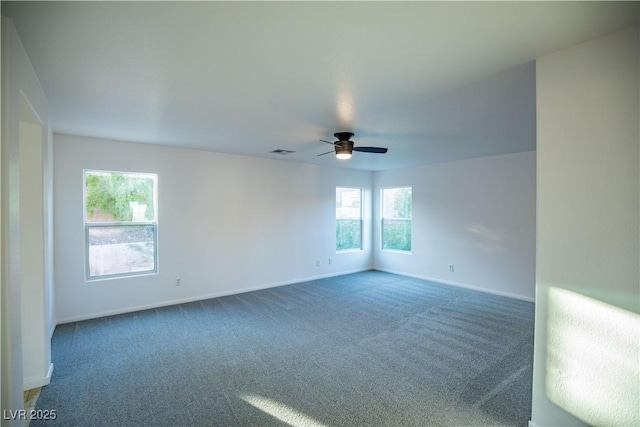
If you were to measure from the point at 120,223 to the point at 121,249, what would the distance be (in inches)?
15.1

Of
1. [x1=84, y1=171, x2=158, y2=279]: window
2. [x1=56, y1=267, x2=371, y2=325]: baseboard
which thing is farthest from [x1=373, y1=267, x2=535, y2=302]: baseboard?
[x1=84, y1=171, x2=158, y2=279]: window

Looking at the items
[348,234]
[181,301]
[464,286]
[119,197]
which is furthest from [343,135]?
[464,286]

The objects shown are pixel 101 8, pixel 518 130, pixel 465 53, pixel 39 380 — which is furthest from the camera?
pixel 518 130

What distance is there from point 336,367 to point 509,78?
2800 mm

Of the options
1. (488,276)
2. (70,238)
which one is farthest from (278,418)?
(488,276)

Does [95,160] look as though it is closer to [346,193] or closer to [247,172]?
[247,172]

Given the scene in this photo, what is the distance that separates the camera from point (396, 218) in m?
7.23

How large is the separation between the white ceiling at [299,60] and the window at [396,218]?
3502 millimetres

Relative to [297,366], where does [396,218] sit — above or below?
above

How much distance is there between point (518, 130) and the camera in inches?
146

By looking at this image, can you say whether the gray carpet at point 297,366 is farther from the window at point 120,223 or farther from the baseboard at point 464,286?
the window at point 120,223

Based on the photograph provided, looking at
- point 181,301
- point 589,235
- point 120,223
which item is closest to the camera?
point 589,235

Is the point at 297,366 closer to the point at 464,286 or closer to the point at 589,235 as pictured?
the point at 589,235

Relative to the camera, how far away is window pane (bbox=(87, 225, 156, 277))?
4309 millimetres
